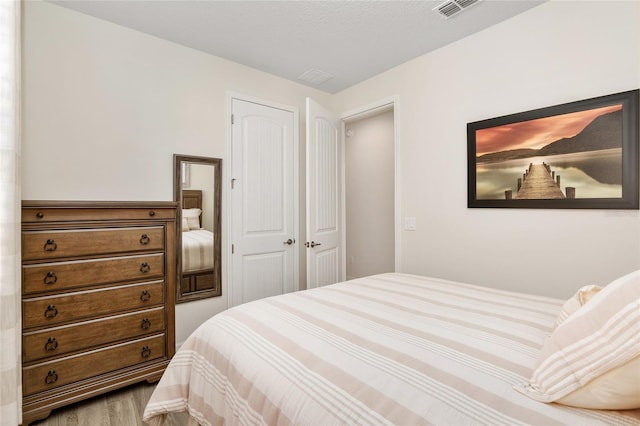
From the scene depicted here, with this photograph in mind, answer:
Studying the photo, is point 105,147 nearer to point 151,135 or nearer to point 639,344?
point 151,135

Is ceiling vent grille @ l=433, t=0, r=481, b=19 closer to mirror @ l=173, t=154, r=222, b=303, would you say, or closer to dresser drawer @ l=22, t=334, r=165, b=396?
mirror @ l=173, t=154, r=222, b=303

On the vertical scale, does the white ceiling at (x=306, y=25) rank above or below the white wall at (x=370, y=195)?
above

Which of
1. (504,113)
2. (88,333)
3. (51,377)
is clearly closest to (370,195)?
(504,113)

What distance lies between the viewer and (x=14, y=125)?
1433 mm

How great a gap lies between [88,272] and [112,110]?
128 centimetres

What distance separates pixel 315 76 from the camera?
3.40 metres

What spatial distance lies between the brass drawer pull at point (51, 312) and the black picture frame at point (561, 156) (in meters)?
3.02

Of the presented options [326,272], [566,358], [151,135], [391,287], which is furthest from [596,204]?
[151,135]

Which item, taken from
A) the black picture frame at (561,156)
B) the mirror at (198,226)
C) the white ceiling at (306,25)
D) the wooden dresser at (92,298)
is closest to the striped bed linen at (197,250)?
the mirror at (198,226)

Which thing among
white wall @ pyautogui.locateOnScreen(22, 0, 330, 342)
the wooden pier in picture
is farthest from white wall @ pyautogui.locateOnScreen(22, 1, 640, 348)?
the wooden pier in picture

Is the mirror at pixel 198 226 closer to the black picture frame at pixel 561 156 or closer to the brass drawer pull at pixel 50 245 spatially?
the brass drawer pull at pixel 50 245

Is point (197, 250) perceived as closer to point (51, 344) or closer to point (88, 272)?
point (88, 272)

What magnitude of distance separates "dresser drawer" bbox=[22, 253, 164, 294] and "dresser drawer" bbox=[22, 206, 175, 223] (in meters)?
0.27

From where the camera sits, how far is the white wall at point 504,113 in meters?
1.97
